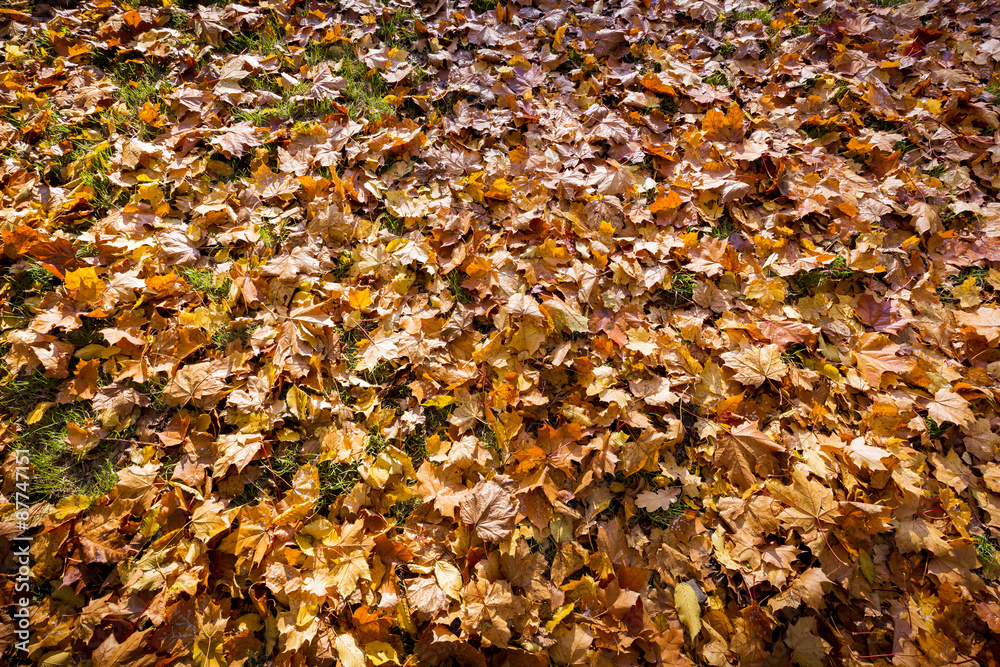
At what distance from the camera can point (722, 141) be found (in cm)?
265

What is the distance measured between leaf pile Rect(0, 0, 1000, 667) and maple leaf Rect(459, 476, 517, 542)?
11 millimetres

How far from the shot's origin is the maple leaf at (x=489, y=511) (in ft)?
5.16

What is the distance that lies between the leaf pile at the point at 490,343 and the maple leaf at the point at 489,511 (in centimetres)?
1

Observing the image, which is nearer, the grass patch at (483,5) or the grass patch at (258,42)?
the grass patch at (258,42)

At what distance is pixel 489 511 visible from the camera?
1604 mm

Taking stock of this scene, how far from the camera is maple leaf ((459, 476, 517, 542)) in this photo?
1.57m

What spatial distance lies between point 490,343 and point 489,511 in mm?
710

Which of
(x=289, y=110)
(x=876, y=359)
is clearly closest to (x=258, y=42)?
(x=289, y=110)

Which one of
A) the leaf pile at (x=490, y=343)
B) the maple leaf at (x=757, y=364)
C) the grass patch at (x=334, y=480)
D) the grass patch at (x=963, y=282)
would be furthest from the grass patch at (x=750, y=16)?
the grass patch at (x=334, y=480)

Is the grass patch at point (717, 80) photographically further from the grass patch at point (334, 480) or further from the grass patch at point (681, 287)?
the grass patch at point (334, 480)

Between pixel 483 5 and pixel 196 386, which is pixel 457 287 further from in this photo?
pixel 483 5

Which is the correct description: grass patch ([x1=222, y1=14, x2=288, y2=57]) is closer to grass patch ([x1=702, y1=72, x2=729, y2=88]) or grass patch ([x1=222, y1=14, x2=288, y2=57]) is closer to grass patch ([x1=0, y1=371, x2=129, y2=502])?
grass patch ([x1=0, y1=371, x2=129, y2=502])

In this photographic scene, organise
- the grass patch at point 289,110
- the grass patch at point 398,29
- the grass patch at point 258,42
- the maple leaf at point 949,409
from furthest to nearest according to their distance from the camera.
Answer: the grass patch at point 398,29 → the grass patch at point 258,42 → the grass patch at point 289,110 → the maple leaf at point 949,409

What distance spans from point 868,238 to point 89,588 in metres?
3.76
